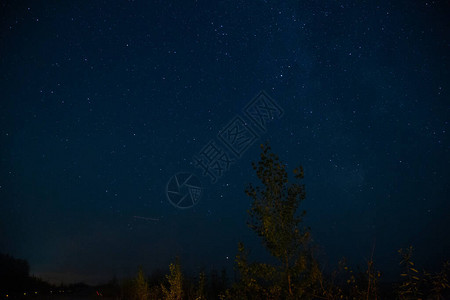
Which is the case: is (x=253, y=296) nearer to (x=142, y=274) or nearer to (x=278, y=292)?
(x=278, y=292)

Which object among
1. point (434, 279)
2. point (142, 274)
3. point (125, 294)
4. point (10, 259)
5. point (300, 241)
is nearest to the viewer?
point (434, 279)

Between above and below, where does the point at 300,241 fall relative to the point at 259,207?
below

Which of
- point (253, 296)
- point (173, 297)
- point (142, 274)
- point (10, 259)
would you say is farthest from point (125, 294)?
point (10, 259)

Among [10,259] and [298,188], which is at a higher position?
[10,259]

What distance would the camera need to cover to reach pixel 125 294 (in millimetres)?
27141

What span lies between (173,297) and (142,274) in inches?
233

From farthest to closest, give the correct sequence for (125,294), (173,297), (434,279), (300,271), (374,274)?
(125,294), (173,297), (300,271), (374,274), (434,279)

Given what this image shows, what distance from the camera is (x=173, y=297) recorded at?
43.2ft

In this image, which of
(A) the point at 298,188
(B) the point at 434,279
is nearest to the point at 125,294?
(A) the point at 298,188

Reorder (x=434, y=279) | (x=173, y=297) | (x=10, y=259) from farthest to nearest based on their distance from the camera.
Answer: (x=10, y=259) < (x=173, y=297) < (x=434, y=279)

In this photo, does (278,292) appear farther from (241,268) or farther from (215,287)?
(215,287)

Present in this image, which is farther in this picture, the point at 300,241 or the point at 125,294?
the point at 125,294

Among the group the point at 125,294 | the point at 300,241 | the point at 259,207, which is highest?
the point at 259,207

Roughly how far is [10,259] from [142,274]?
181ft
